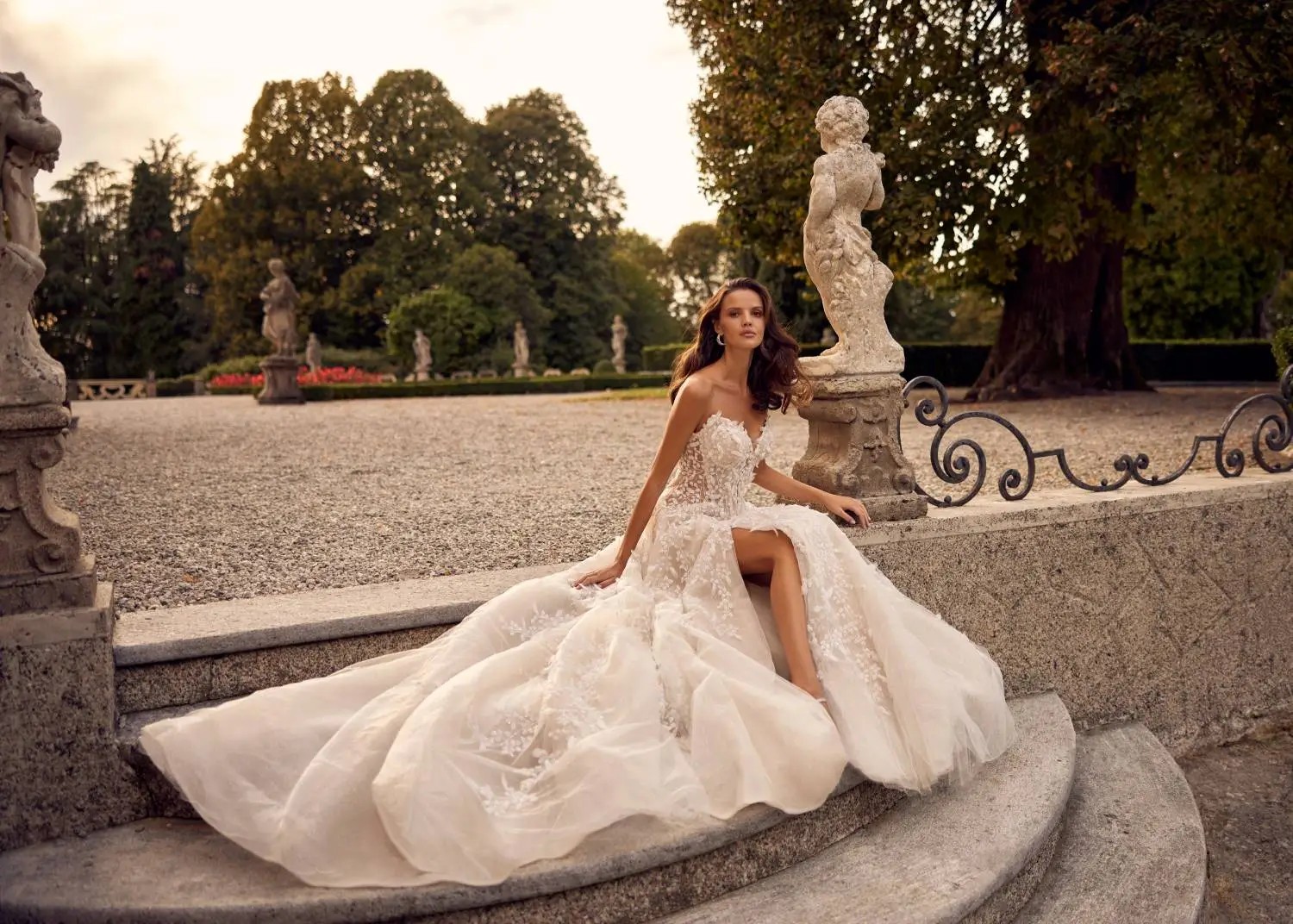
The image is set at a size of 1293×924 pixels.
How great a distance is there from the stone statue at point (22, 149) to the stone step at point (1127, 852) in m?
3.41

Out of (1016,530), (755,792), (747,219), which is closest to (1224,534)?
(1016,530)

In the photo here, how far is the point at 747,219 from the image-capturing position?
1462cm

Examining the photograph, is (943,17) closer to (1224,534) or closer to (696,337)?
(1224,534)

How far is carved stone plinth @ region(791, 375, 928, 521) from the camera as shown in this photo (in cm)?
402

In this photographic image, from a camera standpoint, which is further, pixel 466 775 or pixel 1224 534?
pixel 1224 534

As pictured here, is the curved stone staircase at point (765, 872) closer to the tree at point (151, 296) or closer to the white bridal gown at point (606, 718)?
the white bridal gown at point (606, 718)

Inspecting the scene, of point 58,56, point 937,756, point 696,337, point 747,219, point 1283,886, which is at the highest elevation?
point 747,219

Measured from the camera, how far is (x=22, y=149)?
2752mm

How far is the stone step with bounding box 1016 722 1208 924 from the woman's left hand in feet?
4.09

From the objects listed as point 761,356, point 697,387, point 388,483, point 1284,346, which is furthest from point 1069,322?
point 697,387

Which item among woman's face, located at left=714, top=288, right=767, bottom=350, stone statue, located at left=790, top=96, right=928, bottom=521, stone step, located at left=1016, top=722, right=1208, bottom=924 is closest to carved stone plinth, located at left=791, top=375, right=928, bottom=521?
stone statue, located at left=790, top=96, right=928, bottom=521

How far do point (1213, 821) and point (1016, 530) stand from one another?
1.40 m

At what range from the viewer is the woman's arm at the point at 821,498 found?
12.3ft

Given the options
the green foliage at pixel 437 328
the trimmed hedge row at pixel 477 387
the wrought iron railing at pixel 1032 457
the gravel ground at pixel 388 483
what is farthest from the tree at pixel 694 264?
the wrought iron railing at pixel 1032 457
